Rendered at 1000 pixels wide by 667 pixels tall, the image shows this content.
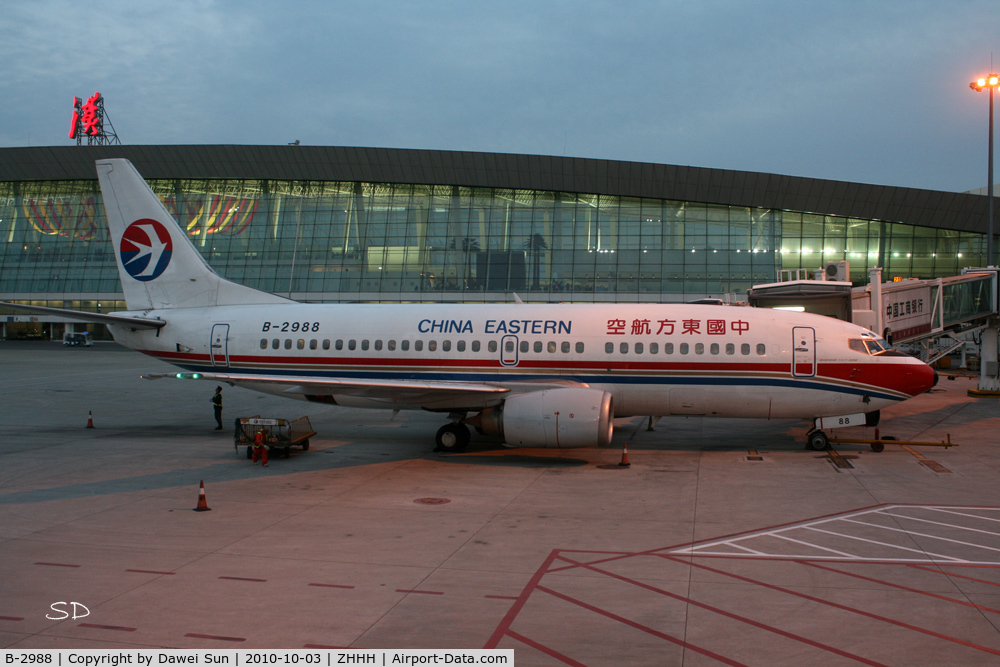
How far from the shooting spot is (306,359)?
82.2ft

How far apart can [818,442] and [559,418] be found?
8.96m

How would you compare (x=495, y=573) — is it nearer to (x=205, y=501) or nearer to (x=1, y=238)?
(x=205, y=501)

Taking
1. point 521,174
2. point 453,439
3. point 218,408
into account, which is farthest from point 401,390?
point 521,174

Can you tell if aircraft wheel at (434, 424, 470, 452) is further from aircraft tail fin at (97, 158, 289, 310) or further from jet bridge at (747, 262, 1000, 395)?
jet bridge at (747, 262, 1000, 395)

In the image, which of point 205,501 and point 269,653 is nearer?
point 269,653

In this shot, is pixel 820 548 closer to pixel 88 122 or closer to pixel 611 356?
pixel 611 356

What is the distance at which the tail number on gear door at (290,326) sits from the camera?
25375 millimetres

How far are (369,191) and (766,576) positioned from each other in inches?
2885

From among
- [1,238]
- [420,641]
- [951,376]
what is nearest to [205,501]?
[420,641]

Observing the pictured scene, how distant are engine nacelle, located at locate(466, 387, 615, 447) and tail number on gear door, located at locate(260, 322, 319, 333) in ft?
28.0

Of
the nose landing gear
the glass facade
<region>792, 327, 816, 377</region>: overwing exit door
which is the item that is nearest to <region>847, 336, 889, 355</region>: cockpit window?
<region>792, 327, 816, 377</region>: overwing exit door

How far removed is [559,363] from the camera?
22.8 metres

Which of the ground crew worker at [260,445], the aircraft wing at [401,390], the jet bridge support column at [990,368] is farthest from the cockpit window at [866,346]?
the jet bridge support column at [990,368]

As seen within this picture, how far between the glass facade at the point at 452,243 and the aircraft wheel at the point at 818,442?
48869mm
